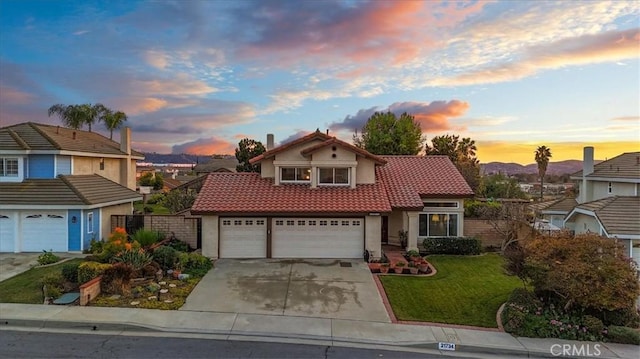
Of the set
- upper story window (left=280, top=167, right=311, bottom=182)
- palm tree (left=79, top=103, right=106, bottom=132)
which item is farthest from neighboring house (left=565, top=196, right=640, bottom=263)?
palm tree (left=79, top=103, right=106, bottom=132)

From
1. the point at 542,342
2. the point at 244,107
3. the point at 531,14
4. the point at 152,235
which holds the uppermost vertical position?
the point at 531,14

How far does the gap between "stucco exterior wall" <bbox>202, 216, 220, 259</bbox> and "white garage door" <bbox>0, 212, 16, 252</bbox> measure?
32.5ft

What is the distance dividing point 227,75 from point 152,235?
417 inches

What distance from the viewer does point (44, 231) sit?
782 inches

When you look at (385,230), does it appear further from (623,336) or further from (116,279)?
(116,279)

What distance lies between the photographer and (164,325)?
1108 cm

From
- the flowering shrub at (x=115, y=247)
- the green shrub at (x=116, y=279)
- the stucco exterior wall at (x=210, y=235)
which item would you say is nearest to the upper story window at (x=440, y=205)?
the stucco exterior wall at (x=210, y=235)

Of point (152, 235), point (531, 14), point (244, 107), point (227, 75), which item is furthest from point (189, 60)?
point (531, 14)

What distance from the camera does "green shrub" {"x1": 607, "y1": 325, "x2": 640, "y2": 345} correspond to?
11.0 meters

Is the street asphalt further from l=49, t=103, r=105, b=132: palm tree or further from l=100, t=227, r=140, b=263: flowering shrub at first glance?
l=49, t=103, r=105, b=132: palm tree

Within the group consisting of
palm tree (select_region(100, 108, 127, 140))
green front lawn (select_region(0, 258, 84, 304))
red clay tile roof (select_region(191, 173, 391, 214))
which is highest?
palm tree (select_region(100, 108, 127, 140))

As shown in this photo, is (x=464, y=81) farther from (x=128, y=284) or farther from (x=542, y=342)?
(x=128, y=284)

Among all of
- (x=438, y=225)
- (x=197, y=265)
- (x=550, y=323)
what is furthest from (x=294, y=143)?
(x=550, y=323)

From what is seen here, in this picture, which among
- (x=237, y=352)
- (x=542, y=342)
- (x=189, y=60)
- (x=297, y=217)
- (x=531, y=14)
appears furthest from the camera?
(x=189, y=60)
